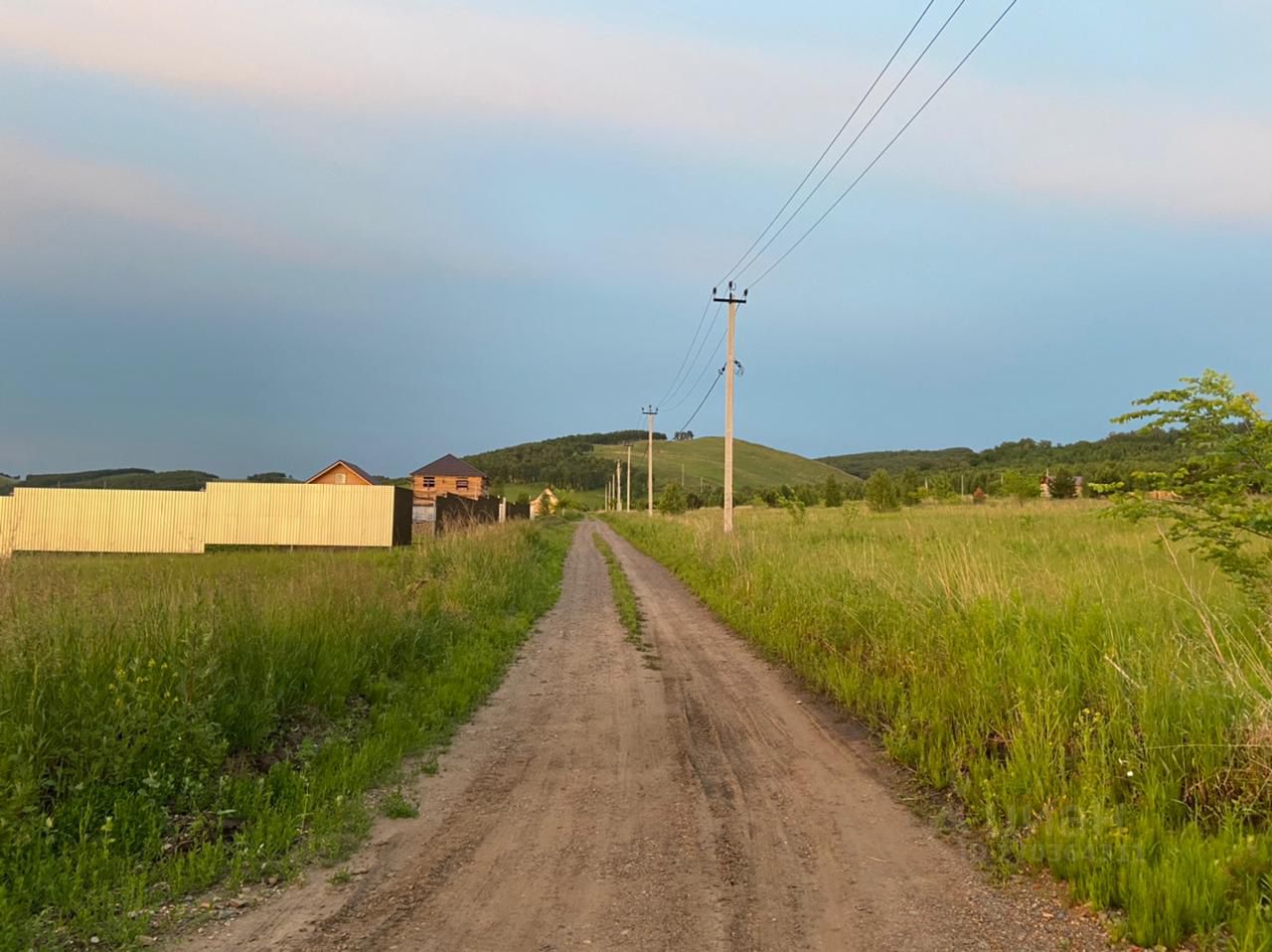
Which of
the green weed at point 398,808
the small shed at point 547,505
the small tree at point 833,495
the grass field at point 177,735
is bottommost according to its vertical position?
the green weed at point 398,808

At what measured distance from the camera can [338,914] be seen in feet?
11.3

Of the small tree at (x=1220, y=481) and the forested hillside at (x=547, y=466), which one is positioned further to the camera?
the forested hillside at (x=547, y=466)

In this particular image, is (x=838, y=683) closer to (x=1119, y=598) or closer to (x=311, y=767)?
(x=1119, y=598)

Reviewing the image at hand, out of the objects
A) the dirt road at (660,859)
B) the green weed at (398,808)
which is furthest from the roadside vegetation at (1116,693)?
the green weed at (398,808)

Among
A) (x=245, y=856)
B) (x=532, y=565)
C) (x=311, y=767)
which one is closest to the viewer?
(x=245, y=856)

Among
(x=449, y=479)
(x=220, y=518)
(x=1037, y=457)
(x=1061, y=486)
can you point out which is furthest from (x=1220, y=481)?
(x=1037, y=457)

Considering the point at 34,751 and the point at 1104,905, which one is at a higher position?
the point at 34,751

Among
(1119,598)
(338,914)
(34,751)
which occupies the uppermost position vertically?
(1119,598)

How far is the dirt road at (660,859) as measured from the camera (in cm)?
325

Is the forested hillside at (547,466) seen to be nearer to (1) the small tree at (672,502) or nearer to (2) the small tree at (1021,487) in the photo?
(1) the small tree at (672,502)

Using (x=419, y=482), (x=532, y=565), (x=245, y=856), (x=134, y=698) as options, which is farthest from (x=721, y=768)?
(x=419, y=482)

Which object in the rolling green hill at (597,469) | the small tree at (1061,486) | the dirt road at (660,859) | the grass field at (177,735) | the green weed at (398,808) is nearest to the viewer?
the dirt road at (660,859)

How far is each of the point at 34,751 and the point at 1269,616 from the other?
25.7 ft

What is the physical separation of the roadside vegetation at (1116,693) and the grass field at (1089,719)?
0.01 meters
